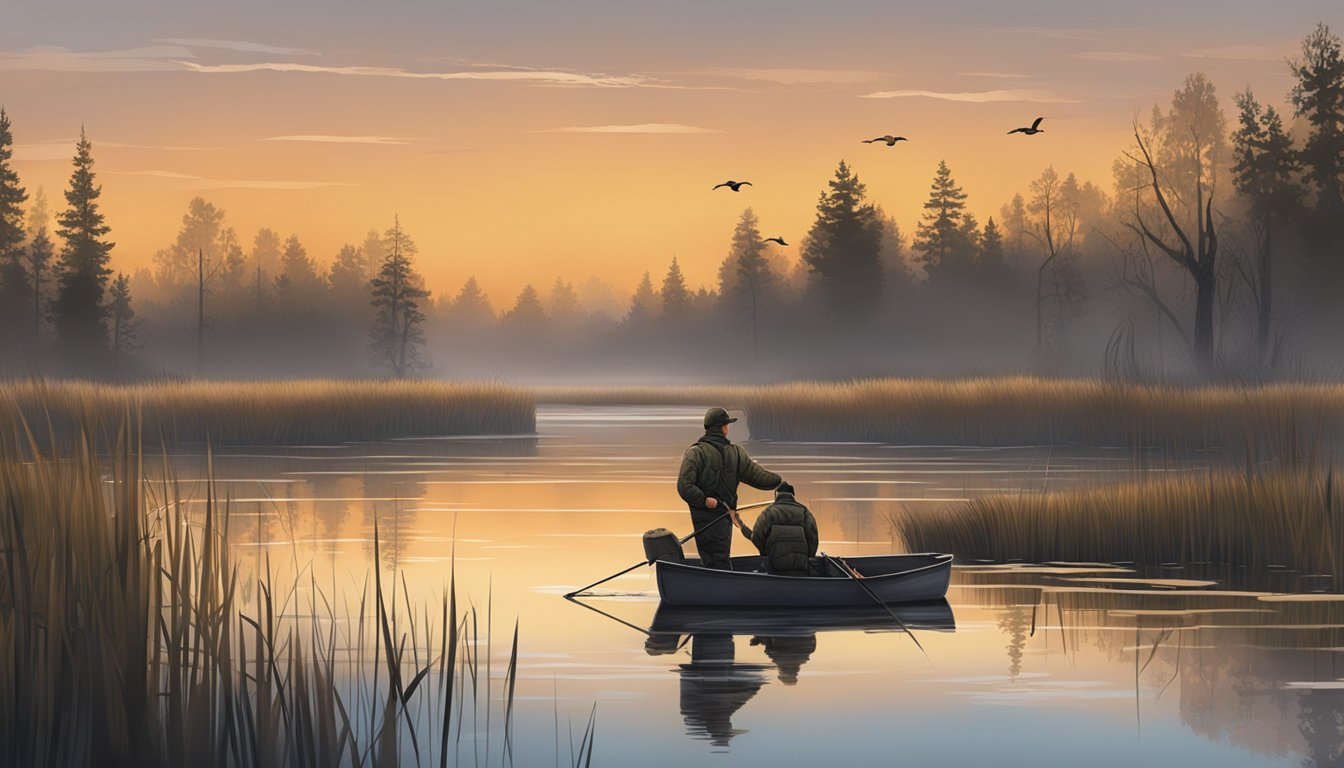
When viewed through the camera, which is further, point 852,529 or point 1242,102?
point 1242,102

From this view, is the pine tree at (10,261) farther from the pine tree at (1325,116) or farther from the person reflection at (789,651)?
the person reflection at (789,651)

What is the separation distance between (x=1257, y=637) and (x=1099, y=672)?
2082 millimetres

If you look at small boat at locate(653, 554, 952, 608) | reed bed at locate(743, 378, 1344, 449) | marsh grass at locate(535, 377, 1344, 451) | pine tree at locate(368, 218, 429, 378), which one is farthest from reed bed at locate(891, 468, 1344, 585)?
pine tree at locate(368, 218, 429, 378)

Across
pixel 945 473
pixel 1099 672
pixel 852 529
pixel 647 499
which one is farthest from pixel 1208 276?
pixel 1099 672

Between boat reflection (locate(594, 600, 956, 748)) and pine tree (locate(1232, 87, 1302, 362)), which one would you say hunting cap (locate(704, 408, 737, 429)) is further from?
pine tree (locate(1232, 87, 1302, 362))

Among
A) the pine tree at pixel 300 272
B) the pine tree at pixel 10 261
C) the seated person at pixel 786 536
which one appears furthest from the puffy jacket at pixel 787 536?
the pine tree at pixel 300 272

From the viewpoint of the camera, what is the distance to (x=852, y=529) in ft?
71.8

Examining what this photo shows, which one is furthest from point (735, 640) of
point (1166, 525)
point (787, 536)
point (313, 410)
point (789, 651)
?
point (313, 410)

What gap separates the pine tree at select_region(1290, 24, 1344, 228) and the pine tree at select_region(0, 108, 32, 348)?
66463 millimetres

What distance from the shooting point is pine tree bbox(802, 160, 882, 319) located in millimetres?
113250

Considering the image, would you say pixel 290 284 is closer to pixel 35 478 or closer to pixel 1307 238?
pixel 1307 238

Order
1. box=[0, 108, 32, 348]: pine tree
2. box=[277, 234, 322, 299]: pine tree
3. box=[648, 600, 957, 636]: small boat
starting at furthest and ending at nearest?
box=[277, 234, 322, 299]: pine tree < box=[0, 108, 32, 348]: pine tree < box=[648, 600, 957, 636]: small boat

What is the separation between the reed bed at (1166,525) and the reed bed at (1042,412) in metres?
9.38

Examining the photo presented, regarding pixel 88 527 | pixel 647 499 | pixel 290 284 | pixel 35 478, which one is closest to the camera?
pixel 88 527
